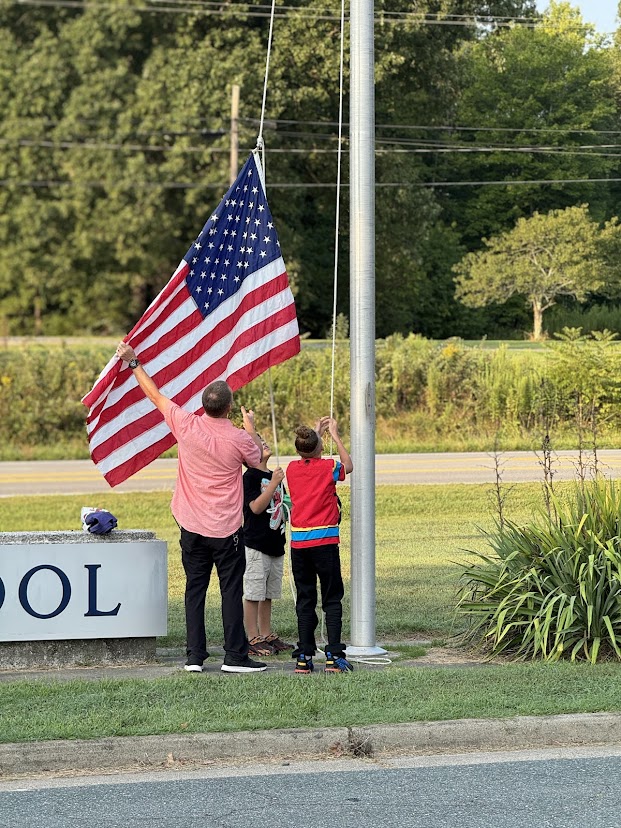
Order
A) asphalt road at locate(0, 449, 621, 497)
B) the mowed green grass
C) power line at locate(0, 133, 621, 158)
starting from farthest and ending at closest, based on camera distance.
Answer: power line at locate(0, 133, 621, 158) → asphalt road at locate(0, 449, 621, 497) → the mowed green grass

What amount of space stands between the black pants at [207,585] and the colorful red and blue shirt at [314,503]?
1.27ft

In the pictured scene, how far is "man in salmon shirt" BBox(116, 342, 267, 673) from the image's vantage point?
26.6 feet

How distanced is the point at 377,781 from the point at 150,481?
54.9 feet

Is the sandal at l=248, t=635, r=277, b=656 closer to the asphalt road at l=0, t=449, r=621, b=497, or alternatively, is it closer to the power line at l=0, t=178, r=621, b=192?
the asphalt road at l=0, t=449, r=621, b=497

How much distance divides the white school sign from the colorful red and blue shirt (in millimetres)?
980

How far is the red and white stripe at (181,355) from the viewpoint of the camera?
29.2 ft

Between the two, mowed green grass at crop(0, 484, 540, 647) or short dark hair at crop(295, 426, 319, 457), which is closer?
short dark hair at crop(295, 426, 319, 457)

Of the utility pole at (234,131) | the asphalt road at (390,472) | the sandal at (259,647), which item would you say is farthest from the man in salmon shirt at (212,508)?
the utility pole at (234,131)

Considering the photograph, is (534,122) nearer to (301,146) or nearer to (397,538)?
(301,146)

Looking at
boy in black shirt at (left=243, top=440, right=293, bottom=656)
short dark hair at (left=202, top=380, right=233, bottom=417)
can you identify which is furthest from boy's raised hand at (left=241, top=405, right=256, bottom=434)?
short dark hair at (left=202, top=380, right=233, bottom=417)

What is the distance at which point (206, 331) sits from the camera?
29.6 feet

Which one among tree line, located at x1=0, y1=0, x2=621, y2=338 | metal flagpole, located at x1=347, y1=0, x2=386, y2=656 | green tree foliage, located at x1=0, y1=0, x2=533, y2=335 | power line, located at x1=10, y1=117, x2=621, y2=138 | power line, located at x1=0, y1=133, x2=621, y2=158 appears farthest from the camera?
power line, located at x1=10, y1=117, x2=621, y2=138

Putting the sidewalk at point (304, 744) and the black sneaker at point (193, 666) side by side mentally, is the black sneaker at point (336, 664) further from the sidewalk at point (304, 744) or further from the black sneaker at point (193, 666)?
the sidewalk at point (304, 744)

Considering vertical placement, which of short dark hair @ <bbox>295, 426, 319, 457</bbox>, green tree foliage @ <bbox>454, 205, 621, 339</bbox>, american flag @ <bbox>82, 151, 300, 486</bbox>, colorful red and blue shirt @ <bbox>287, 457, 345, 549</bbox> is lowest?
colorful red and blue shirt @ <bbox>287, 457, 345, 549</bbox>
